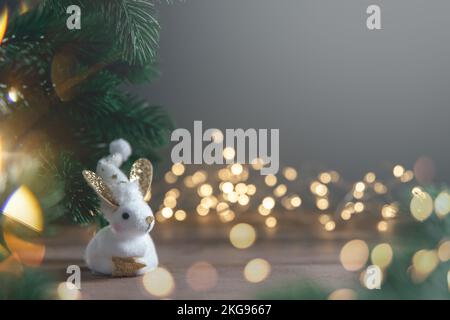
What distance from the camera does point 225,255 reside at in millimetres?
1459

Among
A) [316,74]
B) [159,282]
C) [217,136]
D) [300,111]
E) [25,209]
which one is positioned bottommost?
[159,282]

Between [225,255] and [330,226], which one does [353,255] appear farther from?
[330,226]

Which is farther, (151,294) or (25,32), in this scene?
(151,294)

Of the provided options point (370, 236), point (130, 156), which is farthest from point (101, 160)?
point (370, 236)

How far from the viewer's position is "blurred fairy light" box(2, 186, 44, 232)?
0.98 m

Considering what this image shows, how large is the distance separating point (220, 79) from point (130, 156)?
30.9 inches

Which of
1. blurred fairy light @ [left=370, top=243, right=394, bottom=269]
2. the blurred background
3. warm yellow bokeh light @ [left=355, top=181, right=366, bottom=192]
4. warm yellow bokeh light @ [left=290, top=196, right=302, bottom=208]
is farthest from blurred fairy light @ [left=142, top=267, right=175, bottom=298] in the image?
warm yellow bokeh light @ [left=355, top=181, right=366, bottom=192]

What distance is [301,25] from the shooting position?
193cm

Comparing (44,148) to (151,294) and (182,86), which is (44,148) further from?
(182,86)

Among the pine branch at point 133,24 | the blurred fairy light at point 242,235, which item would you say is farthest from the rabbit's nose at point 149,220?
the blurred fairy light at point 242,235

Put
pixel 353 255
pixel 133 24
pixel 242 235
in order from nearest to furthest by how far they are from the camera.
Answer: pixel 133 24
pixel 353 255
pixel 242 235

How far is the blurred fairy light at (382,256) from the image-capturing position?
0.49 m

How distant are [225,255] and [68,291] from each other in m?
0.52

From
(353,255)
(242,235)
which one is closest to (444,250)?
(353,255)
